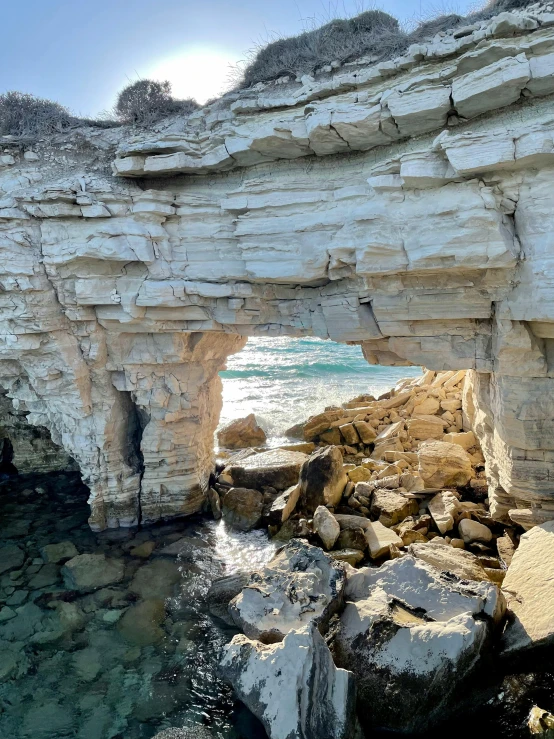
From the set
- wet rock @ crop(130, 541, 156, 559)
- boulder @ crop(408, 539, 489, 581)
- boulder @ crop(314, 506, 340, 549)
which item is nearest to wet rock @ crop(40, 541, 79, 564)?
wet rock @ crop(130, 541, 156, 559)

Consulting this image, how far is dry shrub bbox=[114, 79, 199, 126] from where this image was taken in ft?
30.4

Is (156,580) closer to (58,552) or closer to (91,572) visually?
(91,572)

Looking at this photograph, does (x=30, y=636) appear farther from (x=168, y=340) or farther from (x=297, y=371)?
(x=297, y=371)

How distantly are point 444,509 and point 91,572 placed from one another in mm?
6412

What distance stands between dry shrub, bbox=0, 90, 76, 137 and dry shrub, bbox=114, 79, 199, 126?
3.52ft

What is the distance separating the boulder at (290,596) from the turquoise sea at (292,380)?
8.79 metres

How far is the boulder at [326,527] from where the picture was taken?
27.4 feet

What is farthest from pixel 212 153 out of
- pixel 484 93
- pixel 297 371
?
pixel 297 371

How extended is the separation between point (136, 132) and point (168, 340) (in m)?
3.89

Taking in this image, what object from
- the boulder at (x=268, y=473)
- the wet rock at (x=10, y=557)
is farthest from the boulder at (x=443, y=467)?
the wet rock at (x=10, y=557)

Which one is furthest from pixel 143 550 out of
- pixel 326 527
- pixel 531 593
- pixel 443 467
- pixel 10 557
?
pixel 531 593

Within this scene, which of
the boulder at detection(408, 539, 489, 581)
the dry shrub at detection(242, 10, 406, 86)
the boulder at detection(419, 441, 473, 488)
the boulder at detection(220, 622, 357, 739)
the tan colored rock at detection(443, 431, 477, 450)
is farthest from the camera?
the tan colored rock at detection(443, 431, 477, 450)

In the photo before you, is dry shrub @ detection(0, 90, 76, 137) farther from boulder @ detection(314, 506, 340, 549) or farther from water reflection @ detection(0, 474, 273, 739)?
boulder @ detection(314, 506, 340, 549)

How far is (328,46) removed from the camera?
8.00 meters
